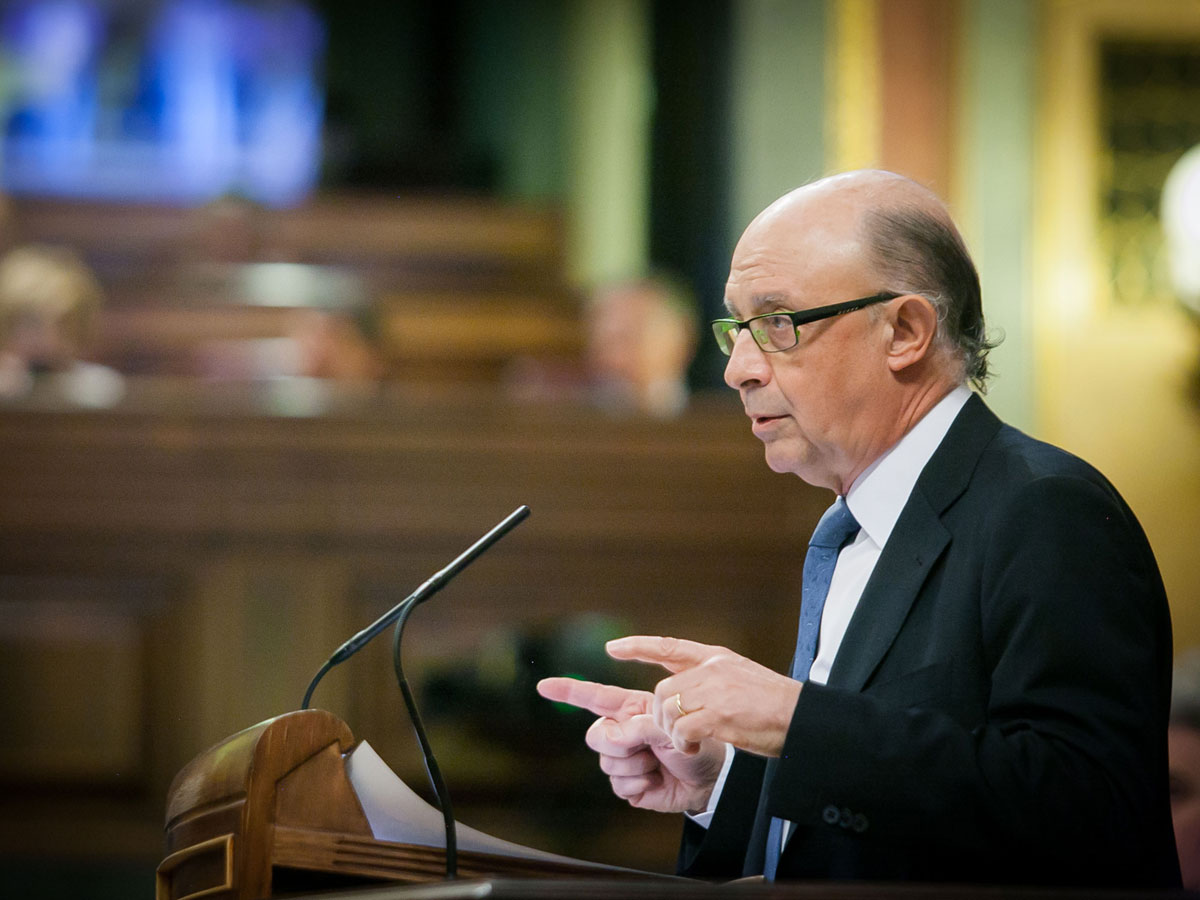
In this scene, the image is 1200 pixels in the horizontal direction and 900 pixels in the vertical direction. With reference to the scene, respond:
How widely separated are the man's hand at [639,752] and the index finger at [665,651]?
0.14m

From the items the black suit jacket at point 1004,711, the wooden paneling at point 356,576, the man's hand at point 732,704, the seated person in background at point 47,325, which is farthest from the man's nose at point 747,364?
the seated person in background at point 47,325

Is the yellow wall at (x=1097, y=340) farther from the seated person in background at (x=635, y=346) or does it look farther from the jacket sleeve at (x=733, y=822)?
the jacket sleeve at (x=733, y=822)

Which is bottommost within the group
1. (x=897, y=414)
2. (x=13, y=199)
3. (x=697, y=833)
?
(x=697, y=833)

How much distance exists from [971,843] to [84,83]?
862cm

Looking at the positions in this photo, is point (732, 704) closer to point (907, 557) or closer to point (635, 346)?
point (907, 557)

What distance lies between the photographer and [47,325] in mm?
4508

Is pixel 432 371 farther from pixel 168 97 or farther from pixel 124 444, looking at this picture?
pixel 168 97

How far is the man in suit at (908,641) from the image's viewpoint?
1.11m

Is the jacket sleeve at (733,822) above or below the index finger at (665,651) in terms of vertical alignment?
below

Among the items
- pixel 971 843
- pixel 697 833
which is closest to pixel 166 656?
pixel 697 833

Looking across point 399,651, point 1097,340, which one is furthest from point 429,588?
point 1097,340

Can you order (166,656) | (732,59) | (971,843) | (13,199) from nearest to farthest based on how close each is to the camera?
(971,843)
(166,656)
(732,59)
(13,199)

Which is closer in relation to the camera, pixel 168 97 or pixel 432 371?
pixel 432 371

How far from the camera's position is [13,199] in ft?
23.1
